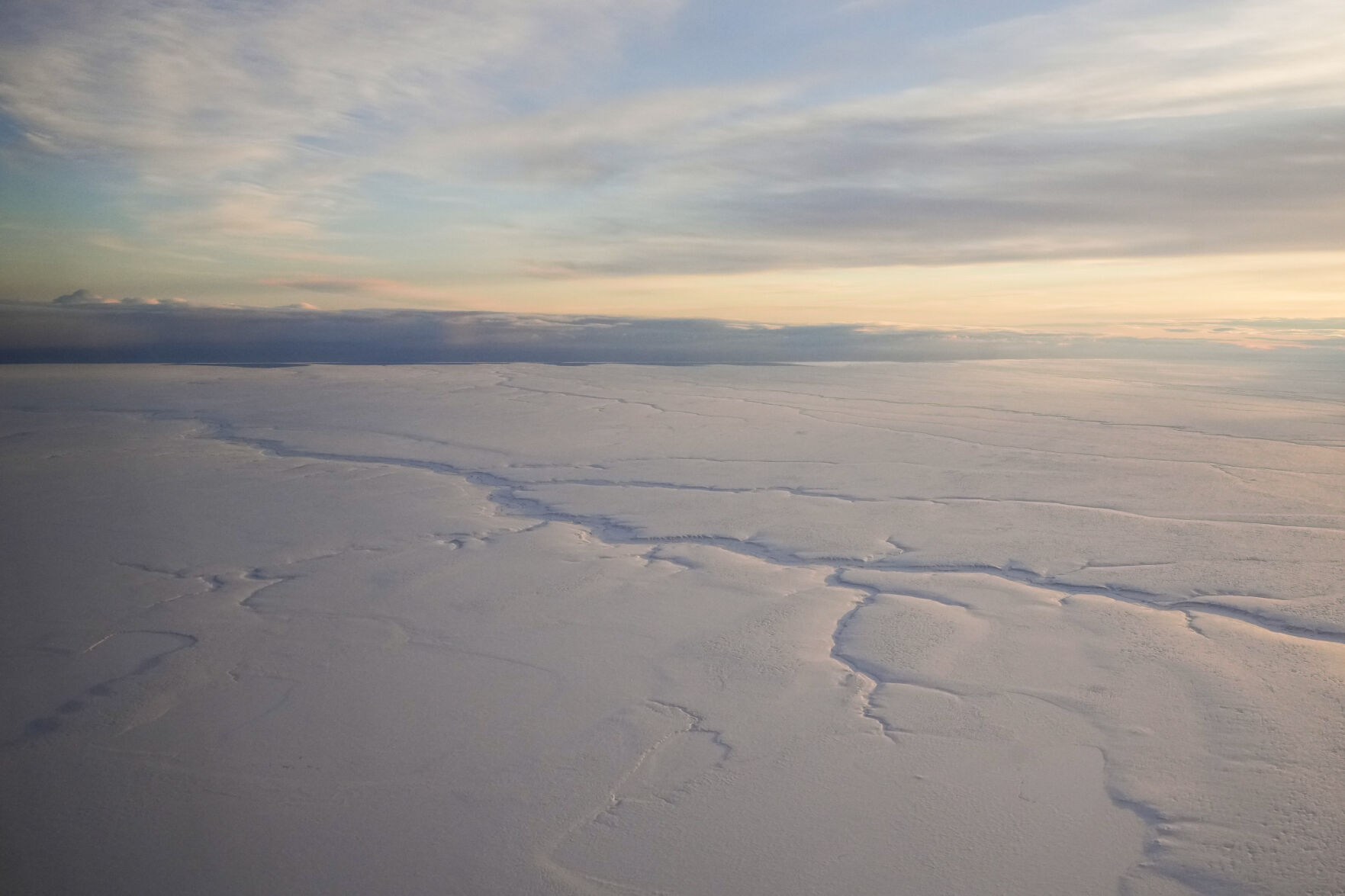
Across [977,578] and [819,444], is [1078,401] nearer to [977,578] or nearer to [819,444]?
[819,444]

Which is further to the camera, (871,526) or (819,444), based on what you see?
(819,444)

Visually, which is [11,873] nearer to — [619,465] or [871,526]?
[871,526]

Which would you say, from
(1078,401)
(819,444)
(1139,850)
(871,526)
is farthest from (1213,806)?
(1078,401)

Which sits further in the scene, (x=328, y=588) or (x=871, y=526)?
(x=871, y=526)

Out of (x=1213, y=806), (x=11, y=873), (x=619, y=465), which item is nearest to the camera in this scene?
(x=11, y=873)

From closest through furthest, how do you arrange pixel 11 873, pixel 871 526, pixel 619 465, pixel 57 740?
1. pixel 11 873
2. pixel 57 740
3. pixel 871 526
4. pixel 619 465

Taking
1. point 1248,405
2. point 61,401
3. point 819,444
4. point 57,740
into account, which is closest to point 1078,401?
point 1248,405
